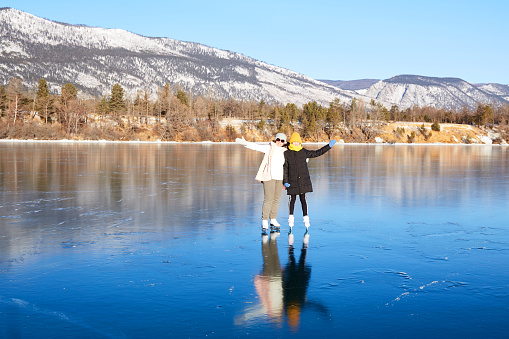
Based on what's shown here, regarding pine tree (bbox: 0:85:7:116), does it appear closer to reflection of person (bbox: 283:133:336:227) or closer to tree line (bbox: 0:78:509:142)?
tree line (bbox: 0:78:509:142)

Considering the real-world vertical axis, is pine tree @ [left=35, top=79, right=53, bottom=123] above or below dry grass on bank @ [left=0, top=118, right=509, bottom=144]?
above

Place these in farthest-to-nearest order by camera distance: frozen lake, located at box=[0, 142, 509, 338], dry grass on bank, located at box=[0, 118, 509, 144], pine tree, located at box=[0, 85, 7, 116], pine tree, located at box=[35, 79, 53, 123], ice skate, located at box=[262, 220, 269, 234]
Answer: pine tree, located at box=[35, 79, 53, 123]
pine tree, located at box=[0, 85, 7, 116]
dry grass on bank, located at box=[0, 118, 509, 144]
ice skate, located at box=[262, 220, 269, 234]
frozen lake, located at box=[0, 142, 509, 338]

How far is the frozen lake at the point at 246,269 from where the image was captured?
4.83m

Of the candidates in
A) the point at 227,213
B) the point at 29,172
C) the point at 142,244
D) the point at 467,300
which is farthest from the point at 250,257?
the point at 29,172

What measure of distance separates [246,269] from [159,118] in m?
106

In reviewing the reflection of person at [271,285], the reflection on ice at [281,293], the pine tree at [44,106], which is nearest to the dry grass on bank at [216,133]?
the pine tree at [44,106]

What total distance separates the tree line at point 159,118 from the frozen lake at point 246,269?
7621 cm

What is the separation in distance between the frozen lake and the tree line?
76.2 metres

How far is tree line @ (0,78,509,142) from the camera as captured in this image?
3615 inches

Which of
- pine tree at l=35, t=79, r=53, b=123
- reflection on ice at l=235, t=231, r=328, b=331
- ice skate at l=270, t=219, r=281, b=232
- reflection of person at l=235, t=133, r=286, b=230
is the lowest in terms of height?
reflection on ice at l=235, t=231, r=328, b=331

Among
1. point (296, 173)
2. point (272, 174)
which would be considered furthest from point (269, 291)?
point (296, 173)

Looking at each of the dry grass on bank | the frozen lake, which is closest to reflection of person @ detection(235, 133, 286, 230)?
the frozen lake

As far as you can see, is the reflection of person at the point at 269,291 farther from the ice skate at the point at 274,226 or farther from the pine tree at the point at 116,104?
the pine tree at the point at 116,104

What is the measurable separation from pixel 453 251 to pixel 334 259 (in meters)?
1.98
